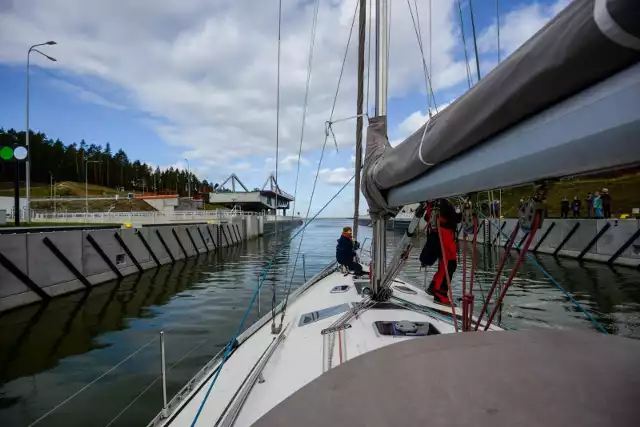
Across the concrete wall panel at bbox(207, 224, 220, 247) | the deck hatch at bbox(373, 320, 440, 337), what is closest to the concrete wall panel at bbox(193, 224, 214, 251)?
the concrete wall panel at bbox(207, 224, 220, 247)

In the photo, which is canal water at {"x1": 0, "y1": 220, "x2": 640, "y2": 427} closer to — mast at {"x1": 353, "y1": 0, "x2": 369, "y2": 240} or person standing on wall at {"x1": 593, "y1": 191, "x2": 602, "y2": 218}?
mast at {"x1": 353, "y1": 0, "x2": 369, "y2": 240}

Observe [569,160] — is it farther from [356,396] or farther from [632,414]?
[356,396]

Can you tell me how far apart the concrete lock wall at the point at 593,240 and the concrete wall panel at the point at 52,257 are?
14.2m

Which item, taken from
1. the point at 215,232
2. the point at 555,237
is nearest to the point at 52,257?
the point at 215,232

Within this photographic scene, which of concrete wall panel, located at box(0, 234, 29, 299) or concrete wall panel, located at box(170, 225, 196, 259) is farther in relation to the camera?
concrete wall panel, located at box(170, 225, 196, 259)

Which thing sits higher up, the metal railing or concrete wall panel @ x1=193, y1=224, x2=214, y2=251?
the metal railing

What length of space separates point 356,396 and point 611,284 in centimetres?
1505

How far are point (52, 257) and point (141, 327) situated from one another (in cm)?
472

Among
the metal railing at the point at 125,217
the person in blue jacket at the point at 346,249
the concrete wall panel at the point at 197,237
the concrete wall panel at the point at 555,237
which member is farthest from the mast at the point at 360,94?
the metal railing at the point at 125,217

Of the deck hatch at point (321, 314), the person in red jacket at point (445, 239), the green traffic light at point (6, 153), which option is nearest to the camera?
the deck hatch at point (321, 314)

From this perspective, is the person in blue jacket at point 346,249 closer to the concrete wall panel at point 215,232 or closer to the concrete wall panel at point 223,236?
the concrete wall panel at point 215,232

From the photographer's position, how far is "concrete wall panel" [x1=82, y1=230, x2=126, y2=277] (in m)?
12.0

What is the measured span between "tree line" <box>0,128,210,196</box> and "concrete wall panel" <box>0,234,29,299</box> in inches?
2503

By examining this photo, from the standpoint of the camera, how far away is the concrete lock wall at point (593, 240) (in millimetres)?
16094
